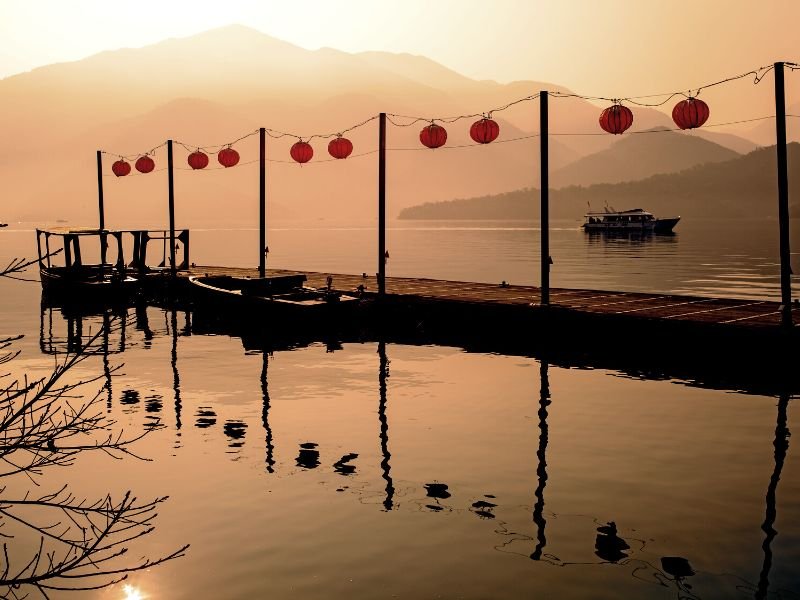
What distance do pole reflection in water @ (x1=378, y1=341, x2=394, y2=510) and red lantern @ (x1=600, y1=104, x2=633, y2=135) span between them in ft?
33.0

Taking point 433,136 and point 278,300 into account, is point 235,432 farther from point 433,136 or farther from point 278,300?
point 433,136

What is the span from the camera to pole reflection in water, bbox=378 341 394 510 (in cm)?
1335

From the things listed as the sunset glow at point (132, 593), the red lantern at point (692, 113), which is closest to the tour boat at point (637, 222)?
the red lantern at point (692, 113)

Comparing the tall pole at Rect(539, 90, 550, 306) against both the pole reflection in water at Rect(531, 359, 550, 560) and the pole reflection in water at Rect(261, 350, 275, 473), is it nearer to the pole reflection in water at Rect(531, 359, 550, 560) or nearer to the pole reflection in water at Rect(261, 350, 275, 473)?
the pole reflection in water at Rect(531, 359, 550, 560)

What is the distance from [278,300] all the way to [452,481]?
61.4 ft

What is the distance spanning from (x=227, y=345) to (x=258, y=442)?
14.7 meters

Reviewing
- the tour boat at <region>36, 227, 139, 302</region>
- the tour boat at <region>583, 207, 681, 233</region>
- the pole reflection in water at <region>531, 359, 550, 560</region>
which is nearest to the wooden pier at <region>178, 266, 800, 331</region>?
the pole reflection in water at <region>531, 359, 550, 560</region>

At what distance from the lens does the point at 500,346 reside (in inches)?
1148

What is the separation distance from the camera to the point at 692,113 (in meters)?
25.4

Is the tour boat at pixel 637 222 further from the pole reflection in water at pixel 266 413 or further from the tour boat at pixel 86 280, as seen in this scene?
the pole reflection in water at pixel 266 413

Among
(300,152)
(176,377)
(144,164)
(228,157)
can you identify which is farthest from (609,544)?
(144,164)

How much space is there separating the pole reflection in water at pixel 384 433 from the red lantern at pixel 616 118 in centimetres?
1005

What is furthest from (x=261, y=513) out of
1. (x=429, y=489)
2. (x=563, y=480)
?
(x=563, y=480)

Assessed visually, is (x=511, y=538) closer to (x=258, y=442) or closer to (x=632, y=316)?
(x=258, y=442)
